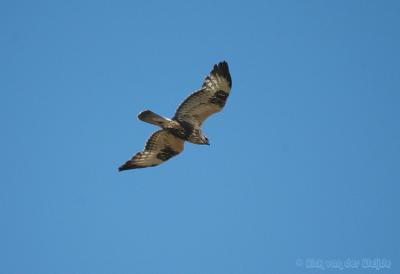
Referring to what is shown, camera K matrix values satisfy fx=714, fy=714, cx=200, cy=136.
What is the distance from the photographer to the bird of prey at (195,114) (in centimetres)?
1505

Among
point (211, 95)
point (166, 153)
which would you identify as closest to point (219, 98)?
point (211, 95)

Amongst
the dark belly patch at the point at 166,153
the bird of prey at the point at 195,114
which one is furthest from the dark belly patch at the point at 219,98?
the dark belly patch at the point at 166,153

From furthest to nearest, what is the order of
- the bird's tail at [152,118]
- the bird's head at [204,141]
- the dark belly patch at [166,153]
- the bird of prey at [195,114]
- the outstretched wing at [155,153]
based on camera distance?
the dark belly patch at [166,153], the outstretched wing at [155,153], the bird's head at [204,141], the bird of prey at [195,114], the bird's tail at [152,118]

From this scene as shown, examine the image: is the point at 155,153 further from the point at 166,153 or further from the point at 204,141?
the point at 204,141

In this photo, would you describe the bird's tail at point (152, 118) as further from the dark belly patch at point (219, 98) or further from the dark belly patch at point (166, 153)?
the dark belly patch at point (219, 98)

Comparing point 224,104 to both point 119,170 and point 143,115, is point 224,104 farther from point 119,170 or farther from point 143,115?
point 119,170

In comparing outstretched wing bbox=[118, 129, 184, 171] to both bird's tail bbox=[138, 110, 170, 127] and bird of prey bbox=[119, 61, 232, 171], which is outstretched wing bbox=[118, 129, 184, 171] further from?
bird's tail bbox=[138, 110, 170, 127]

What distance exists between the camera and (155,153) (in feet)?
52.3

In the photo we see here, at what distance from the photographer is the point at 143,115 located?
14625 mm

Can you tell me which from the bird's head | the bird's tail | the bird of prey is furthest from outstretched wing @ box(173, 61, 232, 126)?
the bird's head

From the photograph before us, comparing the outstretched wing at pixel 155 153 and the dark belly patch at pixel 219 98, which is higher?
the dark belly patch at pixel 219 98

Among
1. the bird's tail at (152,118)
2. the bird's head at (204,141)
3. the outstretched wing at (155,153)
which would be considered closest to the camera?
the bird's tail at (152,118)

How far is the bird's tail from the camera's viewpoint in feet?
47.9

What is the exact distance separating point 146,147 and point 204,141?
1448 millimetres
